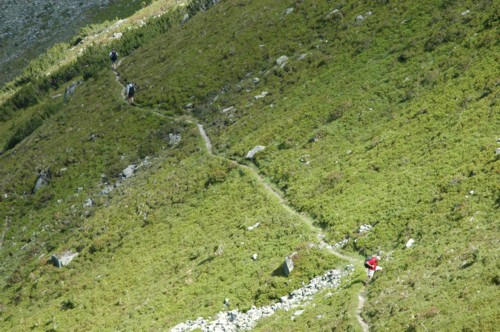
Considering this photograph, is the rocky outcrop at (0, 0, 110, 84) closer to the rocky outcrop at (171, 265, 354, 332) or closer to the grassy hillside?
the grassy hillside

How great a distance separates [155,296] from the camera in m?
37.5

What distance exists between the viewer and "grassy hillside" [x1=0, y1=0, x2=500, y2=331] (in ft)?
93.6

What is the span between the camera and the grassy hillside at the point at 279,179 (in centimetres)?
2852

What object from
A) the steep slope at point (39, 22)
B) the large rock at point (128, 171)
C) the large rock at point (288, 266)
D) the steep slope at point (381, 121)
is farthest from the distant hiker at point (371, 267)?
the steep slope at point (39, 22)

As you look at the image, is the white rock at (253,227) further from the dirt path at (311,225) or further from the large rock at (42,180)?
the large rock at (42,180)

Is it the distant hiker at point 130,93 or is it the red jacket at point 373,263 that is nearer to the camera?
the red jacket at point 373,263

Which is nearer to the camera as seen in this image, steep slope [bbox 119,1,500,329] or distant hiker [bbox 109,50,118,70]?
steep slope [bbox 119,1,500,329]

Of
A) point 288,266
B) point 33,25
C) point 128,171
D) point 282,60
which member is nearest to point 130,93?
point 128,171

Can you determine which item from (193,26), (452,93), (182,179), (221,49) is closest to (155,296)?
(182,179)

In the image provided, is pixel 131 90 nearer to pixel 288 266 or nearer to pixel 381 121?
pixel 381 121

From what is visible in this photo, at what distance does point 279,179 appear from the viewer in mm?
44500

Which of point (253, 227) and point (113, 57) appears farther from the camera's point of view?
point (113, 57)

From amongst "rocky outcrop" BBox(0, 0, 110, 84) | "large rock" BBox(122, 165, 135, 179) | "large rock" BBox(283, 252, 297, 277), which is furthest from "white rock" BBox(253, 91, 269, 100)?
"rocky outcrop" BBox(0, 0, 110, 84)

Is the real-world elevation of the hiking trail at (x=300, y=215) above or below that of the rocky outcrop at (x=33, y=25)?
below
